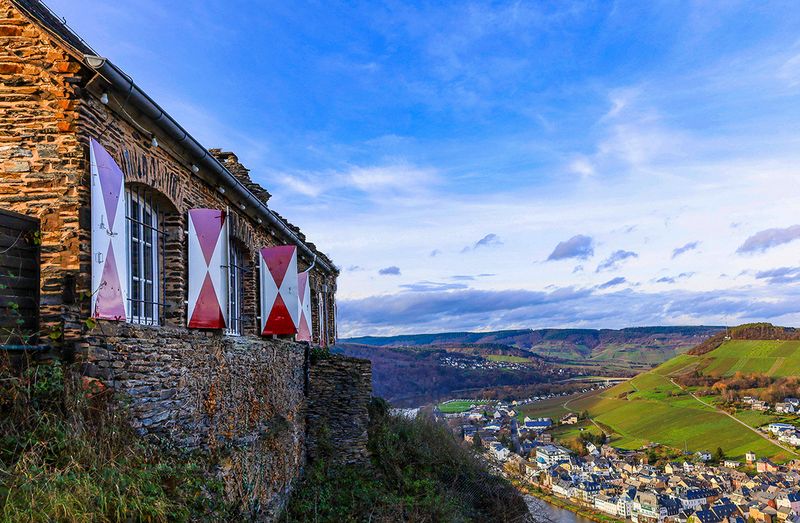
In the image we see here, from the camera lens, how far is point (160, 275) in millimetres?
6605

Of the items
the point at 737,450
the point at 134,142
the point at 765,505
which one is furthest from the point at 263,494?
the point at 737,450

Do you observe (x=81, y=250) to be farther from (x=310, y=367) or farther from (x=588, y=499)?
(x=588, y=499)

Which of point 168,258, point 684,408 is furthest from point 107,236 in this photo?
point 684,408

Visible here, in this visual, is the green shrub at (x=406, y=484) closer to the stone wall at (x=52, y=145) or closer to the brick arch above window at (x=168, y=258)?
the brick arch above window at (x=168, y=258)

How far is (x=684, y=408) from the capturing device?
64250 millimetres

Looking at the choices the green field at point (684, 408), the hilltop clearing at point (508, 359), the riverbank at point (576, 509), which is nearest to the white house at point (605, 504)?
the riverbank at point (576, 509)

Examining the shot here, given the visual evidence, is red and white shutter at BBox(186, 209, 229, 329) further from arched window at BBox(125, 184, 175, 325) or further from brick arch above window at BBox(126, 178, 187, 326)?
arched window at BBox(125, 184, 175, 325)

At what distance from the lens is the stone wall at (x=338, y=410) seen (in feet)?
39.9

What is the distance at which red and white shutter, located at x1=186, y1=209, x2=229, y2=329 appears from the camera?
6.87 metres

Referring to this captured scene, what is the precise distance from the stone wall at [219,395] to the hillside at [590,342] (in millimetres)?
104363

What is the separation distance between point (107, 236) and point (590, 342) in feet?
551

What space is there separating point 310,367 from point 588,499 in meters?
35.3

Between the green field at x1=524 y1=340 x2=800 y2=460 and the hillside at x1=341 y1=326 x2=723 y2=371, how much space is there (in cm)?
3616

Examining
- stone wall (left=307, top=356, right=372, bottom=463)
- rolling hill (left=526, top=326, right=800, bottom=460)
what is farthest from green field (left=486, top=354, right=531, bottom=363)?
stone wall (left=307, top=356, right=372, bottom=463)
